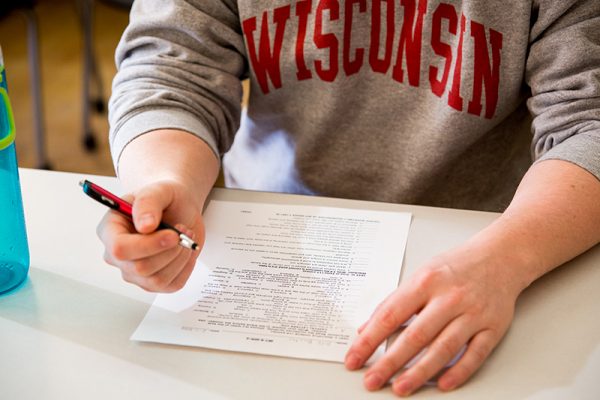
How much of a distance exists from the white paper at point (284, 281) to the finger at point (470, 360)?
66mm

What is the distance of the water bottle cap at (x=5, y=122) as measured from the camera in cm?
73

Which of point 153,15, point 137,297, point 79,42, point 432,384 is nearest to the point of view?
point 432,384

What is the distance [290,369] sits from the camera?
670 millimetres

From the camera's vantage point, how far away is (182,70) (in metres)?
0.97

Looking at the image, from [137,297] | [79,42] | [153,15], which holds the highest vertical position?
[153,15]

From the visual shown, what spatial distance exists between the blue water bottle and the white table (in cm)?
2

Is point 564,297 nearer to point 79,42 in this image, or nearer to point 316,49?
point 316,49

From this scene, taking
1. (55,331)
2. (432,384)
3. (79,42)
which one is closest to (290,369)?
(432,384)

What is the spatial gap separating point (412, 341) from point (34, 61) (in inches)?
68.4

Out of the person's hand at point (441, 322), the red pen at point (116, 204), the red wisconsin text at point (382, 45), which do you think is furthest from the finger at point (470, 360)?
the red wisconsin text at point (382, 45)

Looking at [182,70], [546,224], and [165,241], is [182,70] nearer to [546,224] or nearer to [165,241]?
[165,241]

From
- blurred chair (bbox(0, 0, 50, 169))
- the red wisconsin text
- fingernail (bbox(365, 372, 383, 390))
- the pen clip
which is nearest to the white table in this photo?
fingernail (bbox(365, 372, 383, 390))

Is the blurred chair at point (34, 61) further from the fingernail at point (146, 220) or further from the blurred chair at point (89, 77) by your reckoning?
the fingernail at point (146, 220)

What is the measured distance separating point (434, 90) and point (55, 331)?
548 mm
